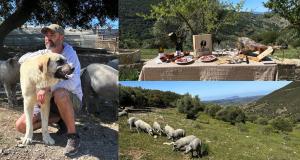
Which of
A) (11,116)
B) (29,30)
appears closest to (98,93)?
(11,116)

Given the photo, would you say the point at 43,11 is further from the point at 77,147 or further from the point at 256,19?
the point at 256,19

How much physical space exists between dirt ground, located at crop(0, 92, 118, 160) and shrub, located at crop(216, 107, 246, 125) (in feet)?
3.29

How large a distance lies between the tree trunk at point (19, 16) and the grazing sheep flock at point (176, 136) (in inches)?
139

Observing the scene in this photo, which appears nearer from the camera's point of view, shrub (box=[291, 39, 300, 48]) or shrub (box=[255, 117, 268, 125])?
shrub (box=[291, 39, 300, 48])

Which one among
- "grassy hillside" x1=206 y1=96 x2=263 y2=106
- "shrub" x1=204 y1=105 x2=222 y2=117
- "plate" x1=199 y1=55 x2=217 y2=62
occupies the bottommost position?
"shrub" x1=204 y1=105 x2=222 y2=117

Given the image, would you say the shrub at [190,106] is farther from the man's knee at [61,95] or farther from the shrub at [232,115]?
the man's knee at [61,95]

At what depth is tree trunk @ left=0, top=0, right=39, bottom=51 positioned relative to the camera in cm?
757

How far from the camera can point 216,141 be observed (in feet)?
15.0

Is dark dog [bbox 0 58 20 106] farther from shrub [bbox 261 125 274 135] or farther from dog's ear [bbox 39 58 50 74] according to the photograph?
shrub [bbox 261 125 274 135]

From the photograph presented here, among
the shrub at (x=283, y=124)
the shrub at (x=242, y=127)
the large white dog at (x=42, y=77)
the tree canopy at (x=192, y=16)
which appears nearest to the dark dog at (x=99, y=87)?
the large white dog at (x=42, y=77)

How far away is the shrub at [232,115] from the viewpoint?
4.45m

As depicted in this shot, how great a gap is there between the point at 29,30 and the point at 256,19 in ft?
→ 16.7

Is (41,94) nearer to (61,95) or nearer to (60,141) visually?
(61,95)

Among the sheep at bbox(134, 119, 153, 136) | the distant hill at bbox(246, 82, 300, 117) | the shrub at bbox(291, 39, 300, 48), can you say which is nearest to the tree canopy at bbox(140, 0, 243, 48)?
the shrub at bbox(291, 39, 300, 48)
